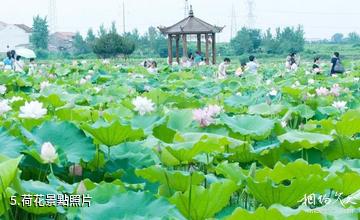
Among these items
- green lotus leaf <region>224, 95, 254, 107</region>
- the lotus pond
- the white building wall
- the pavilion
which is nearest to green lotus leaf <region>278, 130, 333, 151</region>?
the lotus pond

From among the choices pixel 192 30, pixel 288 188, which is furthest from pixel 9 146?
pixel 192 30

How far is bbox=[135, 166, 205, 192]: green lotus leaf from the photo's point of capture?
Answer: 49.8 inches

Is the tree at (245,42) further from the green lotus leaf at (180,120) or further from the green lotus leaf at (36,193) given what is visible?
the green lotus leaf at (36,193)

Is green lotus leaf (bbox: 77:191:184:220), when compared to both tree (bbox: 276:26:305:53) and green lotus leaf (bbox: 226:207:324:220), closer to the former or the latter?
green lotus leaf (bbox: 226:207:324:220)

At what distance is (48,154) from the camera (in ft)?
4.25

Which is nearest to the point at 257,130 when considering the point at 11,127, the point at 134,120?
the point at 134,120

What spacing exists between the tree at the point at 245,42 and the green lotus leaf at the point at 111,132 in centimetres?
3792

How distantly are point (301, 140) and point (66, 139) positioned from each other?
58cm

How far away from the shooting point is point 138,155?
1.55 metres

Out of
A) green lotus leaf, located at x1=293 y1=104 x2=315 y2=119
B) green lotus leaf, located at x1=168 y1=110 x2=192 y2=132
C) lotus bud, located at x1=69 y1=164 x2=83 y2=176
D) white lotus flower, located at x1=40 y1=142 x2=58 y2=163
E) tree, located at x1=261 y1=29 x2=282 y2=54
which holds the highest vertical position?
white lotus flower, located at x1=40 y1=142 x2=58 y2=163

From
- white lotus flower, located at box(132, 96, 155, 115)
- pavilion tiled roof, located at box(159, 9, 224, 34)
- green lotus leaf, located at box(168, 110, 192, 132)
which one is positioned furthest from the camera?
pavilion tiled roof, located at box(159, 9, 224, 34)

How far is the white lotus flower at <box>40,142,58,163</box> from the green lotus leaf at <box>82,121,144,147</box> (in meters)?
0.21

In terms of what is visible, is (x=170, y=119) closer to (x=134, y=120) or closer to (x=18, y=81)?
(x=134, y=120)

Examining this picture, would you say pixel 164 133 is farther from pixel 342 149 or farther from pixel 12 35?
pixel 12 35
